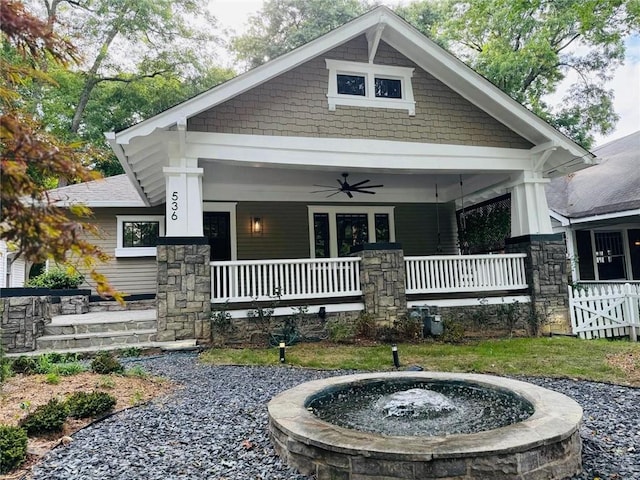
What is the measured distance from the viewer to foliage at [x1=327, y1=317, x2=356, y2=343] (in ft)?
26.3

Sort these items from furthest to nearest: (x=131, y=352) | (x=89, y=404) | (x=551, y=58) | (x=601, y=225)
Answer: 1. (x=551, y=58)
2. (x=601, y=225)
3. (x=131, y=352)
4. (x=89, y=404)

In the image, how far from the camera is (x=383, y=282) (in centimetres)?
859

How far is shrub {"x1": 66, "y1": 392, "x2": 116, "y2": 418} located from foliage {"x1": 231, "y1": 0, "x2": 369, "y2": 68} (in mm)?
24368

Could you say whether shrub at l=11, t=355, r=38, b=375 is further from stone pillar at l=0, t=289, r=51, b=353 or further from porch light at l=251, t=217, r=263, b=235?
porch light at l=251, t=217, r=263, b=235

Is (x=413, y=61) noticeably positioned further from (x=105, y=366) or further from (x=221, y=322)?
(x=105, y=366)

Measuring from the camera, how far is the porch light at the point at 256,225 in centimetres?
1141

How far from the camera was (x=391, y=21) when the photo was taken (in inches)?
333

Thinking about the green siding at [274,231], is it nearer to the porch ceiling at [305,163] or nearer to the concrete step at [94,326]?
the porch ceiling at [305,163]

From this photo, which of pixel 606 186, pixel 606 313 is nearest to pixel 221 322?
pixel 606 313

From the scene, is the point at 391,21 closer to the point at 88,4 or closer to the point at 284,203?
the point at 284,203

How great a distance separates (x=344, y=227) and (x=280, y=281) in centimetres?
417

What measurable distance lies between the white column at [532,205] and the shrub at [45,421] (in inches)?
352

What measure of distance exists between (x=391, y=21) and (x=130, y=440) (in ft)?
26.9

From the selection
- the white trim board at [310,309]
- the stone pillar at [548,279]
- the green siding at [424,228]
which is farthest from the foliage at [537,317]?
the green siding at [424,228]
